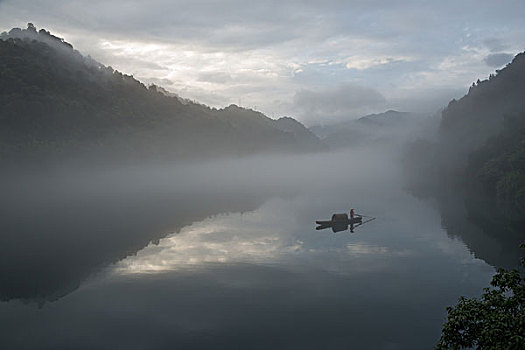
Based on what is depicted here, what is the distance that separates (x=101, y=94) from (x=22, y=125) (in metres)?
43.4

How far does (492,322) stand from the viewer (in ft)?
38.1

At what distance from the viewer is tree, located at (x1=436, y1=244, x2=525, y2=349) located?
11000 millimetres

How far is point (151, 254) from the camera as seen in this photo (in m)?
42.2

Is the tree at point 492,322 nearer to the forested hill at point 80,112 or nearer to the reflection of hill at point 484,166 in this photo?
the reflection of hill at point 484,166

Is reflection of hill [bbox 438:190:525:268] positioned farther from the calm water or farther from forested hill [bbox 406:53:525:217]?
forested hill [bbox 406:53:525:217]

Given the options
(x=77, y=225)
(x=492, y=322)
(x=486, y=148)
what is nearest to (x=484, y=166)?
(x=486, y=148)

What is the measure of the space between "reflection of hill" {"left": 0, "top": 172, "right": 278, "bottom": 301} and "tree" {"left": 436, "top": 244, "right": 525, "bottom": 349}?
27.8 m

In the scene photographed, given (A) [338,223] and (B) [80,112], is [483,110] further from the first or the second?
(B) [80,112]

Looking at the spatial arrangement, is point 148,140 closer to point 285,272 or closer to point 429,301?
point 285,272

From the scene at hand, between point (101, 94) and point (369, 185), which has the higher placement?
point (101, 94)

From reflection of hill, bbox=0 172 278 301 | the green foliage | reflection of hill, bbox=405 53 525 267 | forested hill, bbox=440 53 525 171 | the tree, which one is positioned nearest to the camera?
the tree

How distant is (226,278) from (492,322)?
24.4 metres

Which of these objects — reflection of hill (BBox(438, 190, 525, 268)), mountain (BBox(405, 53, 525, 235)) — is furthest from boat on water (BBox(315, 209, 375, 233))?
mountain (BBox(405, 53, 525, 235))

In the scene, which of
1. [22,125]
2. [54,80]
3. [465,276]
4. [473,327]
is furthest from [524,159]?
[54,80]
